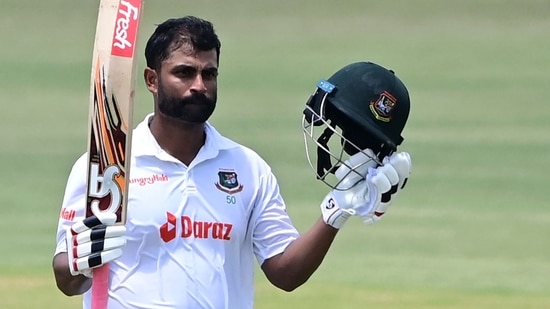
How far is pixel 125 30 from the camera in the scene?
173 inches

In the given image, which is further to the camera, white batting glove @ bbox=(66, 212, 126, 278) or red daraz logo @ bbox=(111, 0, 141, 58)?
red daraz logo @ bbox=(111, 0, 141, 58)

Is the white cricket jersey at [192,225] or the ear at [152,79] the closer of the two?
the white cricket jersey at [192,225]

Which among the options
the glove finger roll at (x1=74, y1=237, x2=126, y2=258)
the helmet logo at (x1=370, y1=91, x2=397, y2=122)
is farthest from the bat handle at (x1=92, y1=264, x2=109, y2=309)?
the helmet logo at (x1=370, y1=91, x2=397, y2=122)

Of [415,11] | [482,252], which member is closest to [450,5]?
[415,11]

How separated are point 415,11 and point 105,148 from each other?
19.1 metres

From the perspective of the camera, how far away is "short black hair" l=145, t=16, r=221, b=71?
Result: 4578 millimetres

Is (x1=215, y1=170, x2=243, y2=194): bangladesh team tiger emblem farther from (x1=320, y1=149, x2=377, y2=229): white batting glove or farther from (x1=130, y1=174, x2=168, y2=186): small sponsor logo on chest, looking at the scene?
(x1=320, y1=149, x2=377, y2=229): white batting glove

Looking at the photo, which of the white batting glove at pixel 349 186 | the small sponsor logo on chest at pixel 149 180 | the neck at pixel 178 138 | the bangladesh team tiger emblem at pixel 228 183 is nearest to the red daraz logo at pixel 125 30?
the neck at pixel 178 138

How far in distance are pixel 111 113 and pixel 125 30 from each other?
29 cm

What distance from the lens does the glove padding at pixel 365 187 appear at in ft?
13.9

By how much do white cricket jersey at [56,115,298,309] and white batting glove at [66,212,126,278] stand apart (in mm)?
149

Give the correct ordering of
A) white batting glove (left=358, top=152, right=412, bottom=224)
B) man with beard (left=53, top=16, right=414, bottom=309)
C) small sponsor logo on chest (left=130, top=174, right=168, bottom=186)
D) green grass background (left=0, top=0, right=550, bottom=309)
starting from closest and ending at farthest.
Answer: white batting glove (left=358, top=152, right=412, bottom=224), man with beard (left=53, top=16, right=414, bottom=309), small sponsor logo on chest (left=130, top=174, right=168, bottom=186), green grass background (left=0, top=0, right=550, bottom=309)

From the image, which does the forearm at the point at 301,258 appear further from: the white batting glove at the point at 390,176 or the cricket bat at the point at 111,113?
the cricket bat at the point at 111,113

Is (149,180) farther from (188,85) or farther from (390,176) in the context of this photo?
(390,176)
